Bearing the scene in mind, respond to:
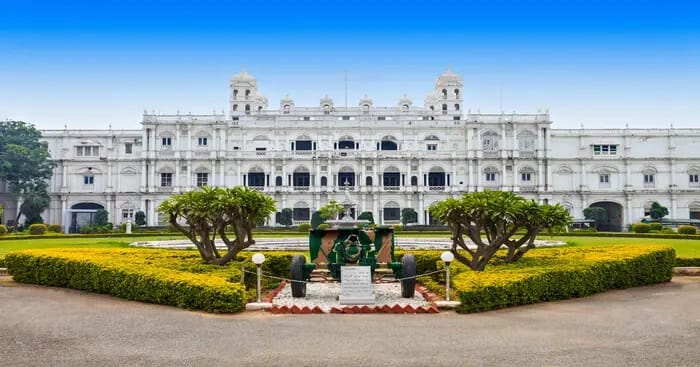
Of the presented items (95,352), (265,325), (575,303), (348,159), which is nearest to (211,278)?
(265,325)

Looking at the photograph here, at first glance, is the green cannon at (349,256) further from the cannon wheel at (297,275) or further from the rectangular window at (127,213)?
the rectangular window at (127,213)

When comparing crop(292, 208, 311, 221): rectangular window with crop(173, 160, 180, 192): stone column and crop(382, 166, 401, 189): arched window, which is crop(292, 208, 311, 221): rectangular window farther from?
crop(173, 160, 180, 192): stone column

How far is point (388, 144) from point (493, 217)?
43824 millimetres

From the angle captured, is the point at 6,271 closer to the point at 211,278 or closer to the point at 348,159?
the point at 211,278

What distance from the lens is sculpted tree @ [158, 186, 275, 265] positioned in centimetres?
1537

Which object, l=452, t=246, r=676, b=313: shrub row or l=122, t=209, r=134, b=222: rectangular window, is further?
l=122, t=209, r=134, b=222: rectangular window

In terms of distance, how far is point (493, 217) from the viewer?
14.5 m

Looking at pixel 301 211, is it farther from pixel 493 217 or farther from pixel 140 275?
pixel 140 275

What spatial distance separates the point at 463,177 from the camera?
184 ft

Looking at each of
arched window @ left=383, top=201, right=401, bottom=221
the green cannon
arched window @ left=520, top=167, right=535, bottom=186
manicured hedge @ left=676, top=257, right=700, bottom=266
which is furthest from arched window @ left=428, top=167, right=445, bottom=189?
the green cannon

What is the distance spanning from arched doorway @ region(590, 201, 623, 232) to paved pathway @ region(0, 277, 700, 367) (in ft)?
157

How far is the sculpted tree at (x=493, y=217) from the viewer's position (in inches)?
577

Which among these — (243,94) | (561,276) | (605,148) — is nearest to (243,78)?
(243,94)

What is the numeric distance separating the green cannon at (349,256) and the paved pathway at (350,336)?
1.95 meters
